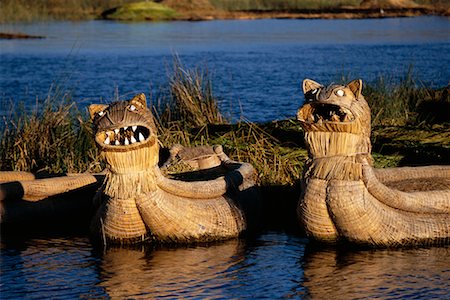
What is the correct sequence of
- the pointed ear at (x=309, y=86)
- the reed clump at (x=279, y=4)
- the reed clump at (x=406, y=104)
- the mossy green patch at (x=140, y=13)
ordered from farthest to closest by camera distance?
the reed clump at (x=279, y=4)
the mossy green patch at (x=140, y=13)
the reed clump at (x=406, y=104)
the pointed ear at (x=309, y=86)

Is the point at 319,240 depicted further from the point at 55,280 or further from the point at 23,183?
the point at 23,183

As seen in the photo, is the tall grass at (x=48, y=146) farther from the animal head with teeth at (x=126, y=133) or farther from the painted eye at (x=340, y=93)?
the painted eye at (x=340, y=93)

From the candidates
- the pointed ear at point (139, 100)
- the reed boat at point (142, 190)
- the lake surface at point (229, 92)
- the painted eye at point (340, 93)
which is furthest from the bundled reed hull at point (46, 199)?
the painted eye at point (340, 93)

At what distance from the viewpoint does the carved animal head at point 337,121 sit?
342 inches

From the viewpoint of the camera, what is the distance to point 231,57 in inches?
1312

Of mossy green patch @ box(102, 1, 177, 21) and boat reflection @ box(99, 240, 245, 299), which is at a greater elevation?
boat reflection @ box(99, 240, 245, 299)

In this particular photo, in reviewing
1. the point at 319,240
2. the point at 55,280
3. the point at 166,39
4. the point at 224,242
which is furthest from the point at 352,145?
the point at 166,39

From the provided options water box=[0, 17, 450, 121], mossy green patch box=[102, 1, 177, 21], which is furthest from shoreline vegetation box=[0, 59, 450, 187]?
mossy green patch box=[102, 1, 177, 21]

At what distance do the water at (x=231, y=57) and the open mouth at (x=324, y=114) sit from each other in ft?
21.7

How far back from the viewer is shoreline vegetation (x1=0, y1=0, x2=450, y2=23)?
187 ft

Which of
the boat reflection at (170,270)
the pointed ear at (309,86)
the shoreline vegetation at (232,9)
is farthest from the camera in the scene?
the shoreline vegetation at (232,9)

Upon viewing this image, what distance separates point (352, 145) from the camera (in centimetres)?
879

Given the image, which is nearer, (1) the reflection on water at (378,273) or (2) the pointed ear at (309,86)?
(1) the reflection on water at (378,273)

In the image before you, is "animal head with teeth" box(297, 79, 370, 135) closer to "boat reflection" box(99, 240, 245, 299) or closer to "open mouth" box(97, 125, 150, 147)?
"open mouth" box(97, 125, 150, 147)
